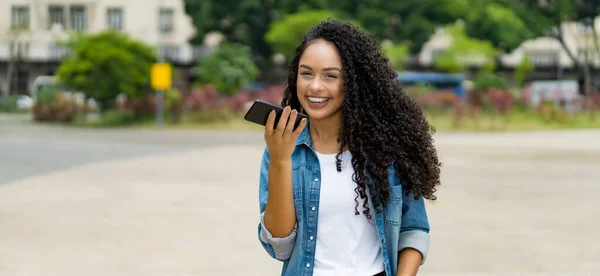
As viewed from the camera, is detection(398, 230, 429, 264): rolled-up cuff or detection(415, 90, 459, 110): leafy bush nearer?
detection(398, 230, 429, 264): rolled-up cuff

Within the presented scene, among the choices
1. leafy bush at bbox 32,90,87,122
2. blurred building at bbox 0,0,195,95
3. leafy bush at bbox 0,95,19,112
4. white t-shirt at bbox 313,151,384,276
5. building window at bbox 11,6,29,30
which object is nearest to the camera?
white t-shirt at bbox 313,151,384,276

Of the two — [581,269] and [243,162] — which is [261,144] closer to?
[243,162]

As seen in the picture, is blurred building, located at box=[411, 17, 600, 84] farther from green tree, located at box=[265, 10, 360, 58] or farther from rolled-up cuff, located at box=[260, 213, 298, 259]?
rolled-up cuff, located at box=[260, 213, 298, 259]

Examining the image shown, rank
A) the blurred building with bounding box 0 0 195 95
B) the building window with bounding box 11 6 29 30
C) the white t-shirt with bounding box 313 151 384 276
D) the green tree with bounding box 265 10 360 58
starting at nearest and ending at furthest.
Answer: the white t-shirt with bounding box 313 151 384 276
the green tree with bounding box 265 10 360 58
the building window with bounding box 11 6 29 30
the blurred building with bounding box 0 0 195 95

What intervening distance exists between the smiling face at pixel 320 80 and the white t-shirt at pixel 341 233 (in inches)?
5.8

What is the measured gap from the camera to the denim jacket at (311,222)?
8.08 ft

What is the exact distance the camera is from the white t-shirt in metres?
2.46

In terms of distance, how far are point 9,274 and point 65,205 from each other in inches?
151

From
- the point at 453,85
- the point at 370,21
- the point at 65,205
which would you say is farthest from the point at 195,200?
the point at 453,85

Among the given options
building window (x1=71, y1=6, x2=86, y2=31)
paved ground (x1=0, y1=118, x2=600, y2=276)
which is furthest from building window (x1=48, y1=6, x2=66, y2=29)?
paved ground (x1=0, y1=118, x2=600, y2=276)

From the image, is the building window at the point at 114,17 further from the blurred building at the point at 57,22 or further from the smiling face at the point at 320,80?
the smiling face at the point at 320,80

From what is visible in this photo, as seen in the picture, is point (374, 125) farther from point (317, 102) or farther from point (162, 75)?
point (162, 75)

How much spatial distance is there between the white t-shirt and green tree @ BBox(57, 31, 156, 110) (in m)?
31.6

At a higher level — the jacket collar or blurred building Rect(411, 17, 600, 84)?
blurred building Rect(411, 17, 600, 84)
